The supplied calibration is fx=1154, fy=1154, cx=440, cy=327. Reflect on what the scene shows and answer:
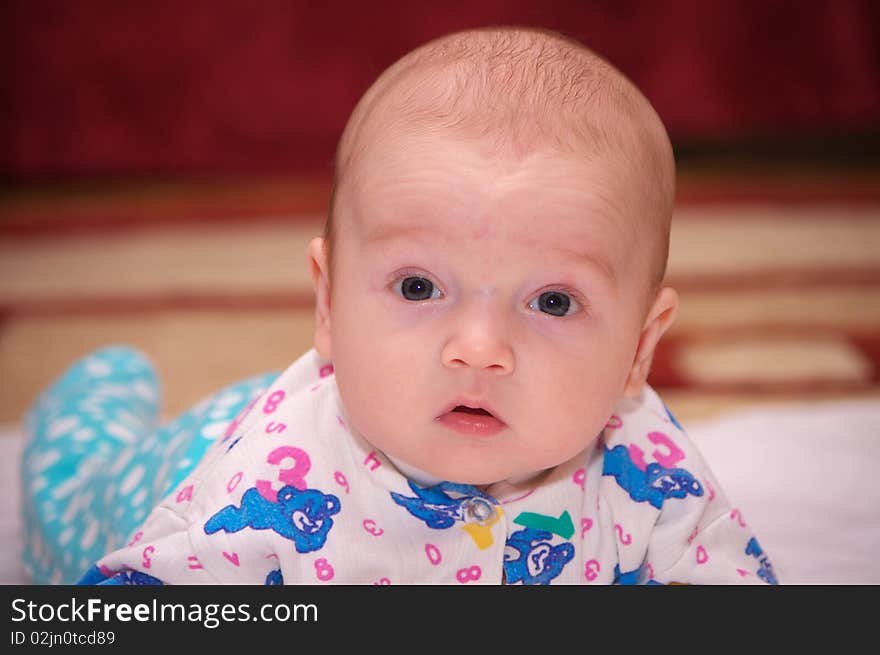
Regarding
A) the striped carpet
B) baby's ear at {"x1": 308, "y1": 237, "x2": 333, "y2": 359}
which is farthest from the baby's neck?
the striped carpet

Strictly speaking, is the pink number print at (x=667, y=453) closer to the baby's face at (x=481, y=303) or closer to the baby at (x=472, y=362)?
the baby at (x=472, y=362)

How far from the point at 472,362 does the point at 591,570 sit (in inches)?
11.4

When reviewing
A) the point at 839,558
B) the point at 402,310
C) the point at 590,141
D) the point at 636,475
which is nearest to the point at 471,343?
the point at 402,310

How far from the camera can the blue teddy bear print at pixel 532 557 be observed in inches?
36.9

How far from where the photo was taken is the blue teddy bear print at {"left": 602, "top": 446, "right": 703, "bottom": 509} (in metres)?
1.00

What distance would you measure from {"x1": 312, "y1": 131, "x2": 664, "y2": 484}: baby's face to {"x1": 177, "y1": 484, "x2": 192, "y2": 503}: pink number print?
181 mm

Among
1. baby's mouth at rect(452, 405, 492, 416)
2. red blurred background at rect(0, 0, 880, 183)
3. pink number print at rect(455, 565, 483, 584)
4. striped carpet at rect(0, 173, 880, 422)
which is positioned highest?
red blurred background at rect(0, 0, 880, 183)

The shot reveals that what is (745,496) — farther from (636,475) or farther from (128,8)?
(128,8)

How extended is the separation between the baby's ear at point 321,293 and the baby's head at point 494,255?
3 cm

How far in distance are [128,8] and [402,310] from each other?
193 centimetres

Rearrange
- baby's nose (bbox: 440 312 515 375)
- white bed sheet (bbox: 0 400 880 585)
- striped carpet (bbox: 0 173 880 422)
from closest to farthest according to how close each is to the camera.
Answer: baby's nose (bbox: 440 312 515 375) → white bed sheet (bbox: 0 400 880 585) → striped carpet (bbox: 0 173 880 422)

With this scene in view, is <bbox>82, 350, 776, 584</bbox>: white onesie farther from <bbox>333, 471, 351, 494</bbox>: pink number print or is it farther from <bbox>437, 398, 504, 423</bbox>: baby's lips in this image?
<bbox>437, 398, 504, 423</bbox>: baby's lips

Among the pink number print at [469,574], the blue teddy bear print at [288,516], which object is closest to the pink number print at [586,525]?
the pink number print at [469,574]

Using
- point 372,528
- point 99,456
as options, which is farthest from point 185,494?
point 99,456
